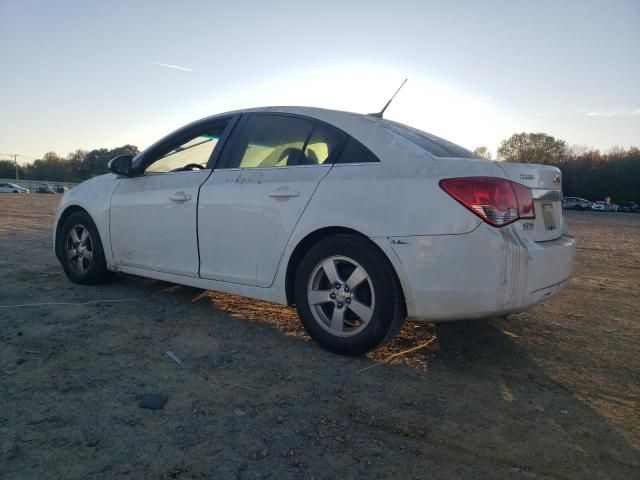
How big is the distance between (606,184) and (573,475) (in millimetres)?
74278

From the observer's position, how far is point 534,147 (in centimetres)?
7481

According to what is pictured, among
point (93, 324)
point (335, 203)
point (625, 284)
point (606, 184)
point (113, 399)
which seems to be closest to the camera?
point (113, 399)

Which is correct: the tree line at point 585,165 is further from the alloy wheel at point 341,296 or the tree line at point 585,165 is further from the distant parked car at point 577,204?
the alloy wheel at point 341,296

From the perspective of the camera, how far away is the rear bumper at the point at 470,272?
2.42m

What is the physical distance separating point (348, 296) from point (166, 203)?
190cm

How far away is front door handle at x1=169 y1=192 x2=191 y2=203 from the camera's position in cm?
360

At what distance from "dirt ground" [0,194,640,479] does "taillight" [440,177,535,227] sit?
3.17 feet

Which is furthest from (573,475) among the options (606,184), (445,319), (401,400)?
(606,184)

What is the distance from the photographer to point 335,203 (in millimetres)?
2818

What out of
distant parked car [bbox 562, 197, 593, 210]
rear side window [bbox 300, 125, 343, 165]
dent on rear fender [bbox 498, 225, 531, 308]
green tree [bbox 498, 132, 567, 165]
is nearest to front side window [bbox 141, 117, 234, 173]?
rear side window [bbox 300, 125, 343, 165]

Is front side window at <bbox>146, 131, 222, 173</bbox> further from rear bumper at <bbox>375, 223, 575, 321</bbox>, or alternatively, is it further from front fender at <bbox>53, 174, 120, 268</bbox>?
rear bumper at <bbox>375, 223, 575, 321</bbox>

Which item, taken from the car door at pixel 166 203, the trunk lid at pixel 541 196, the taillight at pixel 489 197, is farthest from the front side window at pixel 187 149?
the trunk lid at pixel 541 196

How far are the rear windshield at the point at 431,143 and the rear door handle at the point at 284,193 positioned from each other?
78cm

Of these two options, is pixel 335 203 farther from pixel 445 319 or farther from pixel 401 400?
pixel 401 400
